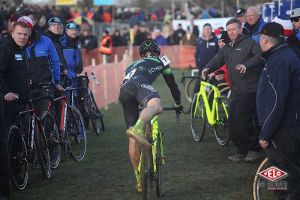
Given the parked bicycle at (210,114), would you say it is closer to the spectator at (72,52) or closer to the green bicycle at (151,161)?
the spectator at (72,52)

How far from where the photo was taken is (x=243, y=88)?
33.1 ft

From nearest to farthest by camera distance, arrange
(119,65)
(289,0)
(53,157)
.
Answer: (53,157)
(289,0)
(119,65)

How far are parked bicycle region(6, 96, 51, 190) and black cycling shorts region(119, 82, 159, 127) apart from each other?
1.41m

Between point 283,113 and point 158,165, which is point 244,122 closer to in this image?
point 158,165

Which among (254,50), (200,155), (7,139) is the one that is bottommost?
(200,155)

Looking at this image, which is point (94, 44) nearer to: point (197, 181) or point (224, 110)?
point (224, 110)

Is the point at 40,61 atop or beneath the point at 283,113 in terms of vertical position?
atop

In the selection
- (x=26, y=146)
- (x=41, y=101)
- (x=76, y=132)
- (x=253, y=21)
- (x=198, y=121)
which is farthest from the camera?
(x=198, y=121)

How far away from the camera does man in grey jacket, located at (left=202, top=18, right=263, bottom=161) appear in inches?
395

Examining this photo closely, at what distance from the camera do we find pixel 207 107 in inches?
465

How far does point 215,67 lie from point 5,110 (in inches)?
145

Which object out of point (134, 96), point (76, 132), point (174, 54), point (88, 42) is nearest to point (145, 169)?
point (134, 96)

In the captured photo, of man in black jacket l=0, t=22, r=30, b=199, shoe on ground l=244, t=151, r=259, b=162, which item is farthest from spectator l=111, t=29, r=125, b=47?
man in black jacket l=0, t=22, r=30, b=199

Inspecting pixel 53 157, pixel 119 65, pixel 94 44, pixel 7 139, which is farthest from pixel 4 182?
pixel 94 44
